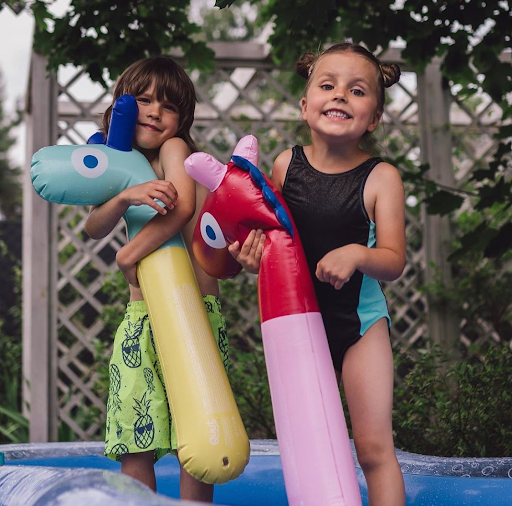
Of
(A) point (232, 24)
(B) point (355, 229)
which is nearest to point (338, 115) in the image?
(B) point (355, 229)

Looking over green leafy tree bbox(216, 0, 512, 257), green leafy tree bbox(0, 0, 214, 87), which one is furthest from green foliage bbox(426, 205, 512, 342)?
green leafy tree bbox(0, 0, 214, 87)

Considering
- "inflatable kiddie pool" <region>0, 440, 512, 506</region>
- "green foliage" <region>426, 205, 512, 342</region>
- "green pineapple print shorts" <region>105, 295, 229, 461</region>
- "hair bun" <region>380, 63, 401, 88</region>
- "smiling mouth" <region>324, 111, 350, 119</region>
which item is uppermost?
"hair bun" <region>380, 63, 401, 88</region>

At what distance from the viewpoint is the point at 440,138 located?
4.48 m

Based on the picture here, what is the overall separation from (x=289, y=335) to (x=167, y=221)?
0.44m

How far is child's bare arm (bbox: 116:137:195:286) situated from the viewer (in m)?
1.90

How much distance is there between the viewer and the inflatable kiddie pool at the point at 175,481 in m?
1.30

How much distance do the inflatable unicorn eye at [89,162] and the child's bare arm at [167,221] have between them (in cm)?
16

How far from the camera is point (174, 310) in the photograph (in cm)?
183

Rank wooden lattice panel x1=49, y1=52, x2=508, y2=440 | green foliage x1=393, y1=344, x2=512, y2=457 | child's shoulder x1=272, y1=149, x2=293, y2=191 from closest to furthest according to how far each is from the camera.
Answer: child's shoulder x1=272, y1=149, x2=293, y2=191 < green foliage x1=393, y1=344, x2=512, y2=457 < wooden lattice panel x1=49, y1=52, x2=508, y2=440

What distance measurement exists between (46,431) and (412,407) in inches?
80.5

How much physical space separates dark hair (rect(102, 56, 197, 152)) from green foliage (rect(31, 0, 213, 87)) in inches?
49.6

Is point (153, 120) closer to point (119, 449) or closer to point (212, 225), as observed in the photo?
point (212, 225)

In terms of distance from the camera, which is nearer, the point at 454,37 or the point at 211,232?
the point at 211,232

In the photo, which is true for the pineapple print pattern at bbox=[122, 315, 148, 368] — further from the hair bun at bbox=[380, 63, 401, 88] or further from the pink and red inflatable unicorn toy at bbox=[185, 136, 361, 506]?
the hair bun at bbox=[380, 63, 401, 88]
